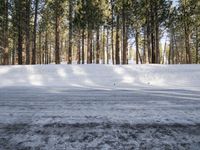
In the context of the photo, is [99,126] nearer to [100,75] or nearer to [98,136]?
[98,136]

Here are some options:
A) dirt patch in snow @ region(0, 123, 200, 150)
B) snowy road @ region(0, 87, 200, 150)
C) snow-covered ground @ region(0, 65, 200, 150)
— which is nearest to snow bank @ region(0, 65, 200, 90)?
snow-covered ground @ region(0, 65, 200, 150)

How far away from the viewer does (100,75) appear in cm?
1631

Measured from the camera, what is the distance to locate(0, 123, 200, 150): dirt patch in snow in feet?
11.1

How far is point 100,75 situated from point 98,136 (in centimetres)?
1255

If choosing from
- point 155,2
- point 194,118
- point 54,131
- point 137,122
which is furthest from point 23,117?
point 155,2

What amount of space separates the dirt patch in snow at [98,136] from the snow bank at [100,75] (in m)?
9.39

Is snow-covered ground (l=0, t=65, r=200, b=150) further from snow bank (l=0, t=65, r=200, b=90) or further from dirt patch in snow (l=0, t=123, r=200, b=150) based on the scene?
snow bank (l=0, t=65, r=200, b=90)

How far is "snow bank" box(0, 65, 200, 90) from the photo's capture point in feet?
47.4

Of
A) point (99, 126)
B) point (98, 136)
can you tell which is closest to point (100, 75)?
point (99, 126)

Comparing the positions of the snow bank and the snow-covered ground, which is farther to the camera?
the snow bank

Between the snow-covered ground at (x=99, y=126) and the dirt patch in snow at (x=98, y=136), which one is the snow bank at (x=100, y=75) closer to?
the snow-covered ground at (x=99, y=126)

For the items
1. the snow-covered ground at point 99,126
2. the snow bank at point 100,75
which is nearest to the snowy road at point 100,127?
the snow-covered ground at point 99,126

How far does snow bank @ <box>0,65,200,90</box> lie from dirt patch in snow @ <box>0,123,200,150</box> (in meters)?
9.39

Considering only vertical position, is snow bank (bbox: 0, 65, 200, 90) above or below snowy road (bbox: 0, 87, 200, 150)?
above
